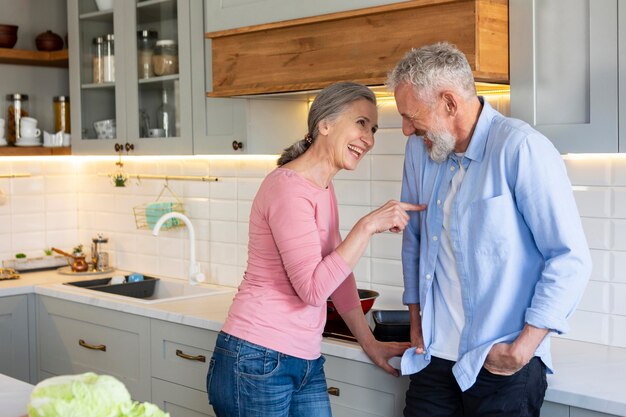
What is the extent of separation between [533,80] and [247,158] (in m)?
1.64

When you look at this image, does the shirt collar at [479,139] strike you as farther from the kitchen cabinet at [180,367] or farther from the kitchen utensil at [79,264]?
the kitchen utensil at [79,264]

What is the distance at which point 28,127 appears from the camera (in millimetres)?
4258

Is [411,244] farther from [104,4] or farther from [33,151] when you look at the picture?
[33,151]

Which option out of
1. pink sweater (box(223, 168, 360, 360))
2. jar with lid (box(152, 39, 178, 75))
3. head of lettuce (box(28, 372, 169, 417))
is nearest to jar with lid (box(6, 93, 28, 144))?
jar with lid (box(152, 39, 178, 75))

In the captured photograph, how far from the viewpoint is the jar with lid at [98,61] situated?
406cm

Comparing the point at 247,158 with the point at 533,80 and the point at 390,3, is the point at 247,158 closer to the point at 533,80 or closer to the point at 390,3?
the point at 390,3

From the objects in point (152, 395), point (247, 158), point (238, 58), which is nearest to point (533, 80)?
point (238, 58)

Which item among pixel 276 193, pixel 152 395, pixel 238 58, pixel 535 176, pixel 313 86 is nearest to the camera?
pixel 535 176

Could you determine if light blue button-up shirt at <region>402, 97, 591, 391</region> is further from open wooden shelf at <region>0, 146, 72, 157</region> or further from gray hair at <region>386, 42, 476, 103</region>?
open wooden shelf at <region>0, 146, 72, 157</region>

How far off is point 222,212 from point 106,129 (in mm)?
684

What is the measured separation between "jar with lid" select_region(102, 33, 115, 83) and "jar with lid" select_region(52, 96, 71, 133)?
0.41m

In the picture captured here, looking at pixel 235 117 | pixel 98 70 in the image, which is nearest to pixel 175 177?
pixel 98 70

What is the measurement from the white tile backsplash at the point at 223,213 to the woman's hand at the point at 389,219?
703 millimetres

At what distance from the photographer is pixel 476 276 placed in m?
2.14
